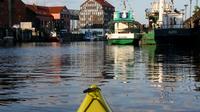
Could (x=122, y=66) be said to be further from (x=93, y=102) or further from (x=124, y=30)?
(x=124, y=30)

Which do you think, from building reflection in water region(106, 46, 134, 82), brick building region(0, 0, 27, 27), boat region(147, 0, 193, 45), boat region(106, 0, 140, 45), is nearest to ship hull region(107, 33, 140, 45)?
boat region(106, 0, 140, 45)

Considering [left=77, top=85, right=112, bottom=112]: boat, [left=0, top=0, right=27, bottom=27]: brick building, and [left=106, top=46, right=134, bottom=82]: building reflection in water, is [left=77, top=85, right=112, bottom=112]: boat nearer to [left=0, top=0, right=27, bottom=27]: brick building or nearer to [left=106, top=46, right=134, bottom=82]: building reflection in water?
[left=106, top=46, right=134, bottom=82]: building reflection in water

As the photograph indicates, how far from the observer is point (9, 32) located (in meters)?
161

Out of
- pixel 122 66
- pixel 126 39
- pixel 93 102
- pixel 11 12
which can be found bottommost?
pixel 126 39

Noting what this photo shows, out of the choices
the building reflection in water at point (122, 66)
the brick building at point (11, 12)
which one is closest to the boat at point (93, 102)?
the building reflection in water at point (122, 66)

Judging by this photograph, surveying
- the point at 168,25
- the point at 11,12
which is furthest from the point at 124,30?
the point at 11,12

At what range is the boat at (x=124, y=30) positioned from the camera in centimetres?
9944

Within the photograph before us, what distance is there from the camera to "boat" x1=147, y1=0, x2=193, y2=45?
73.1m

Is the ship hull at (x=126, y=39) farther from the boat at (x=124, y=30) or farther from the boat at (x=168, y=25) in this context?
the boat at (x=168, y=25)

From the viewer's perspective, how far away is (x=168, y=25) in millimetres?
85250

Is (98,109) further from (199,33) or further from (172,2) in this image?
(172,2)

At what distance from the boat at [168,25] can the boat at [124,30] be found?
3556 mm

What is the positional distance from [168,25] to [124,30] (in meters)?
19.3

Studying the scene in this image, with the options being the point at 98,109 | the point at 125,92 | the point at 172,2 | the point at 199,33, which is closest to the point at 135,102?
the point at 125,92
